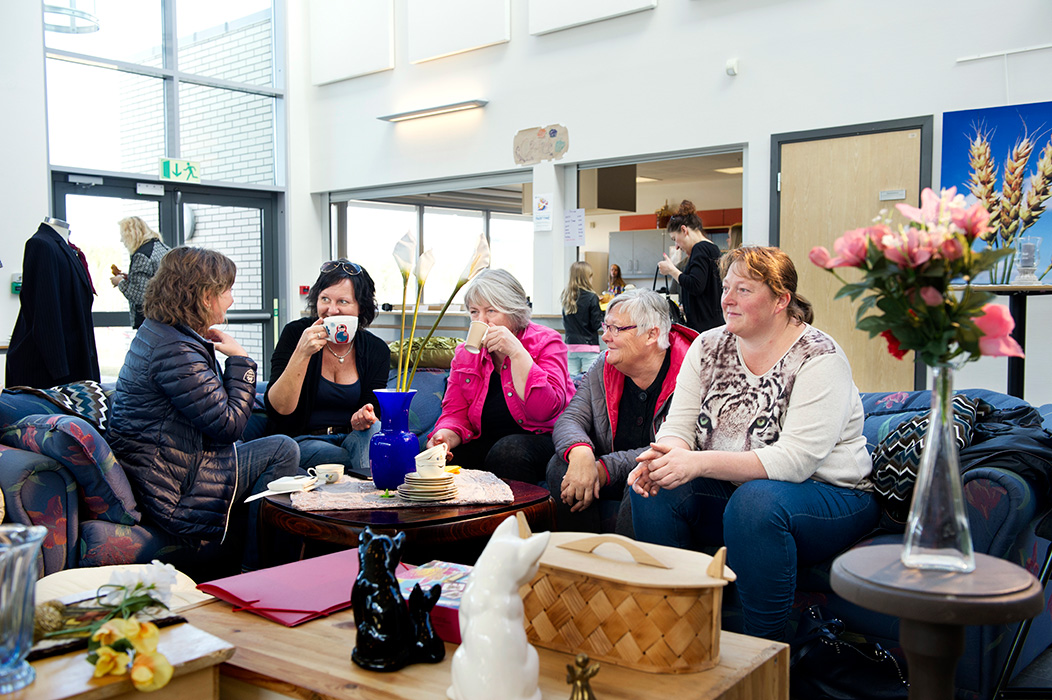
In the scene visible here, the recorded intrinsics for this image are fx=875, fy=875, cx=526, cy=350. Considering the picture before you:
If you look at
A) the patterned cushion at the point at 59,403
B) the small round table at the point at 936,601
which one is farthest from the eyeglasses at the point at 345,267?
the small round table at the point at 936,601

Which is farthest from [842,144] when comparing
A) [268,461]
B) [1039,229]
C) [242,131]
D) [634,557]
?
[242,131]

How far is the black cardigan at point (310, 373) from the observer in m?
3.18

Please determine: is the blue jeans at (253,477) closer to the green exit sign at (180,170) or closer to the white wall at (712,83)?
the white wall at (712,83)

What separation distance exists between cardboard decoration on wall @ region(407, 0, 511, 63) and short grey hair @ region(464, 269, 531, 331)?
3832 millimetres

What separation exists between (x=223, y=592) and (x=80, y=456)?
1074mm

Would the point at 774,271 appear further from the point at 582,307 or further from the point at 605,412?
the point at 582,307

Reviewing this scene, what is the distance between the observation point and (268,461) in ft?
9.16

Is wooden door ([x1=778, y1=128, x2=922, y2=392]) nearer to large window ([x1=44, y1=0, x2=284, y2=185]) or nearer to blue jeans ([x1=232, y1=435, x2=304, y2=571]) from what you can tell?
blue jeans ([x1=232, y1=435, x2=304, y2=571])

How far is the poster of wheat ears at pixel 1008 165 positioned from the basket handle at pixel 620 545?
3.37m

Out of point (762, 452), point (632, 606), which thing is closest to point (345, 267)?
point (762, 452)

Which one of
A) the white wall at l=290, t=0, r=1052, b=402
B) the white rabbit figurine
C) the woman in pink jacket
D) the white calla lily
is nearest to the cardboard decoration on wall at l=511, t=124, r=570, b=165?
the white wall at l=290, t=0, r=1052, b=402

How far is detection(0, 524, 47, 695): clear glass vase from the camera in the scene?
1.00 meters

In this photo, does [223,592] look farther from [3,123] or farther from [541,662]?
[3,123]

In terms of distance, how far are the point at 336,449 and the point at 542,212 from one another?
353 cm
